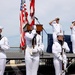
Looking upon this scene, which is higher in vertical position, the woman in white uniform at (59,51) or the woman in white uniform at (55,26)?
the woman in white uniform at (55,26)

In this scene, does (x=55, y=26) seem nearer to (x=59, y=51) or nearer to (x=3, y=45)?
(x=59, y=51)

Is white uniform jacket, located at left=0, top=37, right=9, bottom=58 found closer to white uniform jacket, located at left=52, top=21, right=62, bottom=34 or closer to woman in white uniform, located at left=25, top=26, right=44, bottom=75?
woman in white uniform, located at left=25, top=26, right=44, bottom=75

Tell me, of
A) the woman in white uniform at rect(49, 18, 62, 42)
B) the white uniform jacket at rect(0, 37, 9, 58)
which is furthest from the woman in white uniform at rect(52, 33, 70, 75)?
the woman in white uniform at rect(49, 18, 62, 42)

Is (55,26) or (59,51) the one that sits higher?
(55,26)

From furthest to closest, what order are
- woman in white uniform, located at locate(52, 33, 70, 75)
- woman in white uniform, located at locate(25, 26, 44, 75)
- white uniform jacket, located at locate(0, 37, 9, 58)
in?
1. woman in white uniform, located at locate(52, 33, 70, 75)
2. woman in white uniform, located at locate(25, 26, 44, 75)
3. white uniform jacket, located at locate(0, 37, 9, 58)

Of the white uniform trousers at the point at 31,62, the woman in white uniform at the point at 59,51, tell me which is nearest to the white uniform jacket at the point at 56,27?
the woman in white uniform at the point at 59,51

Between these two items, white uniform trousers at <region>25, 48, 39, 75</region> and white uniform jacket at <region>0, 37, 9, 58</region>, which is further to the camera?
white uniform trousers at <region>25, 48, 39, 75</region>

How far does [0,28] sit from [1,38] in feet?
0.92

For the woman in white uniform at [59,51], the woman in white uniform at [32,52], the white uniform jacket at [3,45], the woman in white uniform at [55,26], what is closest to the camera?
the white uniform jacket at [3,45]

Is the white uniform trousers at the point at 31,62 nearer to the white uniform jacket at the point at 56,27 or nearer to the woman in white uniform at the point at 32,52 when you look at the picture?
the woman in white uniform at the point at 32,52

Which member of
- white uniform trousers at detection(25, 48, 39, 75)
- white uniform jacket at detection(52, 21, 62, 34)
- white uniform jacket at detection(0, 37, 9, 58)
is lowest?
white uniform trousers at detection(25, 48, 39, 75)

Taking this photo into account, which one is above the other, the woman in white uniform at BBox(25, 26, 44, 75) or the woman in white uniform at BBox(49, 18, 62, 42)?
the woman in white uniform at BBox(49, 18, 62, 42)

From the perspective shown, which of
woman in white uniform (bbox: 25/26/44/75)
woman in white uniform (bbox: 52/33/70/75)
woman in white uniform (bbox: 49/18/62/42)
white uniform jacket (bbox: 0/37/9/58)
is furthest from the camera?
woman in white uniform (bbox: 49/18/62/42)

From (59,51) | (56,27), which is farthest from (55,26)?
(59,51)
